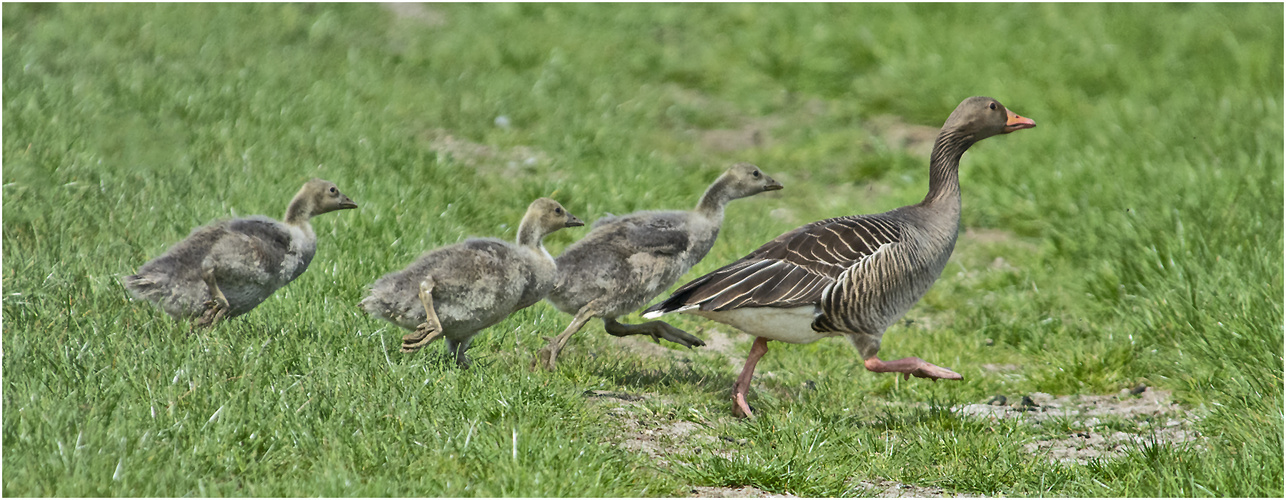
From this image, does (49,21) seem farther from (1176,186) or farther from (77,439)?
(1176,186)

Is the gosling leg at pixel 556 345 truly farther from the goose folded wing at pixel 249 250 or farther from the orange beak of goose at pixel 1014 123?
the orange beak of goose at pixel 1014 123

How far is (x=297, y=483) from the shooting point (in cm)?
463

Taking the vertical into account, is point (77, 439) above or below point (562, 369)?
above

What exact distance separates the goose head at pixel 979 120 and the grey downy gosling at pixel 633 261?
1.43 meters

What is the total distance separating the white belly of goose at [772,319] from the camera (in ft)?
21.4

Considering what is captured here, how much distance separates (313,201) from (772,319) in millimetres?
2912

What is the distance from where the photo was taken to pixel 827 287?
6.53 m

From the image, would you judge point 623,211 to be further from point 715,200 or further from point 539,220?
point 539,220

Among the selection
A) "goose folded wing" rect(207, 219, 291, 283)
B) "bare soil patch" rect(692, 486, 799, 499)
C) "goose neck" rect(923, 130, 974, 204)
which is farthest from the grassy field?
"goose neck" rect(923, 130, 974, 204)

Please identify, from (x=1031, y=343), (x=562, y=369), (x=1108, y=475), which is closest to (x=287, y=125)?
(x=562, y=369)

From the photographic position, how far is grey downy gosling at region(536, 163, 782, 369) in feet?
22.4

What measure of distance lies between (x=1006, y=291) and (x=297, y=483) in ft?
22.2

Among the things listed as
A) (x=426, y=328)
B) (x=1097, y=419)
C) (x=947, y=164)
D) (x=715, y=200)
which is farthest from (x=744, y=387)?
(x=1097, y=419)

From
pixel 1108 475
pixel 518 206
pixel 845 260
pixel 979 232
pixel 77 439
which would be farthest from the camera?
pixel 979 232
